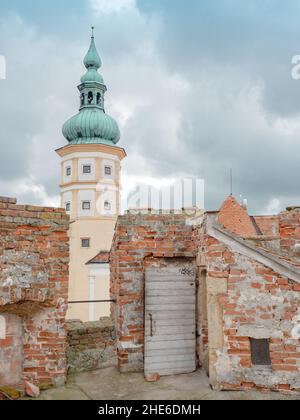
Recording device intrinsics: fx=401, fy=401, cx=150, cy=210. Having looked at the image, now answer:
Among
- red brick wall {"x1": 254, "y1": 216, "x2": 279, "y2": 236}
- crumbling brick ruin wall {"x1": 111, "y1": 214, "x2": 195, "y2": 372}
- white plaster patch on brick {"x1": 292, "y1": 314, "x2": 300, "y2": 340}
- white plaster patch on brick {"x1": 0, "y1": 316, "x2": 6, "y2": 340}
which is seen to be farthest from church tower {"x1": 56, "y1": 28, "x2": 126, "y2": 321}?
white plaster patch on brick {"x1": 292, "y1": 314, "x2": 300, "y2": 340}

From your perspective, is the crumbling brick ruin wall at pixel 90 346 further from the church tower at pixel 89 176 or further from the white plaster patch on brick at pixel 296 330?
the church tower at pixel 89 176

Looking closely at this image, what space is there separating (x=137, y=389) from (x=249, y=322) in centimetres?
190

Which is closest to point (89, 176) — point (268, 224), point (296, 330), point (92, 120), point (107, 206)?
point (107, 206)

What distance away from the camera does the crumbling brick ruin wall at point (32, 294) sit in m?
5.69

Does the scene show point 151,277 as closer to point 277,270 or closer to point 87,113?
point 277,270

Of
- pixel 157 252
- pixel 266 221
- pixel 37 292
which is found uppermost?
pixel 266 221

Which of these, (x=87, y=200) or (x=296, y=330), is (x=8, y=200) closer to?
(x=296, y=330)

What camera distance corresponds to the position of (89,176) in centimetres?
3497
